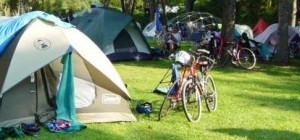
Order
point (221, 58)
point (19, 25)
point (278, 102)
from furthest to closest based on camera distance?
point (221, 58)
point (278, 102)
point (19, 25)

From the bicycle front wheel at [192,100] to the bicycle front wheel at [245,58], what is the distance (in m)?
6.53

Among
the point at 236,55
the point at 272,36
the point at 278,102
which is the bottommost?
the point at 278,102

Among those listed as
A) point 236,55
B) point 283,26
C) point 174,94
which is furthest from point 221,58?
point 174,94

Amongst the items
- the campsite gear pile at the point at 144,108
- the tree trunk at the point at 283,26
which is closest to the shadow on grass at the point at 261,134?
the campsite gear pile at the point at 144,108

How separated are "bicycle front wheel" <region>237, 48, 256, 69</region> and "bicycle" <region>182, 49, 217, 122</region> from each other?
584 cm

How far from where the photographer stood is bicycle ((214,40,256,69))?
1377 cm

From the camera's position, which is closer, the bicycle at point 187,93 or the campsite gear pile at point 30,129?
the campsite gear pile at point 30,129

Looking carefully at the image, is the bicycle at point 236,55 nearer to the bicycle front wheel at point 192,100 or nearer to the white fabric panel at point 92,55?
the bicycle front wheel at point 192,100

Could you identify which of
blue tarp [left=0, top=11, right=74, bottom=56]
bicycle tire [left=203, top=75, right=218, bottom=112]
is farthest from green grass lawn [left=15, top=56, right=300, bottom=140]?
blue tarp [left=0, top=11, right=74, bottom=56]

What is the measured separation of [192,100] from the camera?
7516 mm

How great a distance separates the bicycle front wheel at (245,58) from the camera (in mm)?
13883

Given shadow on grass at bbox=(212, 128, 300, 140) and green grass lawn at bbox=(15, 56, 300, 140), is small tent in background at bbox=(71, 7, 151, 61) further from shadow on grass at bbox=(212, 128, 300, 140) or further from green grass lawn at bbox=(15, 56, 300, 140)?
shadow on grass at bbox=(212, 128, 300, 140)

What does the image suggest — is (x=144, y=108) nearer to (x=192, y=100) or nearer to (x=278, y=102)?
(x=192, y=100)

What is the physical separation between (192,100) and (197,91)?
0.16 metres
